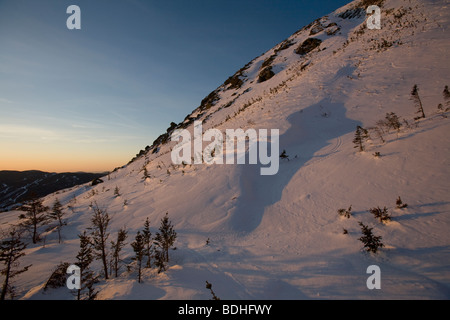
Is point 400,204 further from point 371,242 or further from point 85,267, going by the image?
point 85,267

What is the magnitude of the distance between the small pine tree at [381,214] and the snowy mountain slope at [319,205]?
0.15 metres

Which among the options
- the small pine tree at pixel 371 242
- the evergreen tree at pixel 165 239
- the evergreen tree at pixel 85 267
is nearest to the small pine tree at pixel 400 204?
the small pine tree at pixel 371 242

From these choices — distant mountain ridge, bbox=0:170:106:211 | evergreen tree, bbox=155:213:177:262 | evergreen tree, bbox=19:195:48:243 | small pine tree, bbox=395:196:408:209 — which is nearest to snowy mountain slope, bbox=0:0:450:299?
small pine tree, bbox=395:196:408:209

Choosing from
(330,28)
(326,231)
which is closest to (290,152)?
(326,231)

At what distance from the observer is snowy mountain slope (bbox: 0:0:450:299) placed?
3754 millimetres

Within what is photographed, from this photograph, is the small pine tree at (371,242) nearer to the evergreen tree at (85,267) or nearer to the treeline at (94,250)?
the treeline at (94,250)

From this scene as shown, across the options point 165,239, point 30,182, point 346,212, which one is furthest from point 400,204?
point 30,182

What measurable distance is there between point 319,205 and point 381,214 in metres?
1.73

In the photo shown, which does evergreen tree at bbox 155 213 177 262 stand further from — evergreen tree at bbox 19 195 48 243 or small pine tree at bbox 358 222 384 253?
evergreen tree at bbox 19 195 48 243

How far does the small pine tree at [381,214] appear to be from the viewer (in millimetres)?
4465

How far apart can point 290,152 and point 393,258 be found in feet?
20.9

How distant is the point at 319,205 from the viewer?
19.9 ft

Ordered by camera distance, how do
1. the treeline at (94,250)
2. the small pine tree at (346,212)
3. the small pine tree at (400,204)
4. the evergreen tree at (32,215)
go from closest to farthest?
the treeline at (94,250) < the small pine tree at (400,204) < the small pine tree at (346,212) < the evergreen tree at (32,215)
